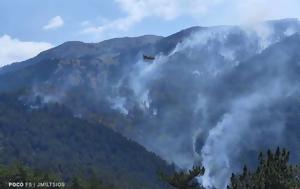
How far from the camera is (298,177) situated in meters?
41.0

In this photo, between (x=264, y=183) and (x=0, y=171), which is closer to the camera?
(x=264, y=183)

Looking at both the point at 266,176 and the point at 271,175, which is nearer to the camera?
the point at 271,175

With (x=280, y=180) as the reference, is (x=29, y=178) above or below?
above

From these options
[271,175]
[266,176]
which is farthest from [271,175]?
[266,176]

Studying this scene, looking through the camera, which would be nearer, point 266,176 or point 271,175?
point 271,175

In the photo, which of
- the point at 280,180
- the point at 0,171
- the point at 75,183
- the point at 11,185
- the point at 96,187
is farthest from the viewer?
the point at 96,187

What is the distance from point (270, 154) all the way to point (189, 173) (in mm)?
6333

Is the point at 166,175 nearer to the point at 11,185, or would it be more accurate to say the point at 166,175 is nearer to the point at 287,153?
the point at 287,153

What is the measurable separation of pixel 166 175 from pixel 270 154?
8080 mm

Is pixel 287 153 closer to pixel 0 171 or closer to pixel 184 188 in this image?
pixel 184 188

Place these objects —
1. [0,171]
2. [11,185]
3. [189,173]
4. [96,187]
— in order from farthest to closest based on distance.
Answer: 1. [96,187]
2. [0,171]
3. [11,185]
4. [189,173]

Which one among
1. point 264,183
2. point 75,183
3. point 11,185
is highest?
point 75,183

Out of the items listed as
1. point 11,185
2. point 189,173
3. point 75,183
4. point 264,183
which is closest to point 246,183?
point 264,183

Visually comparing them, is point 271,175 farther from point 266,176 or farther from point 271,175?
point 266,176
